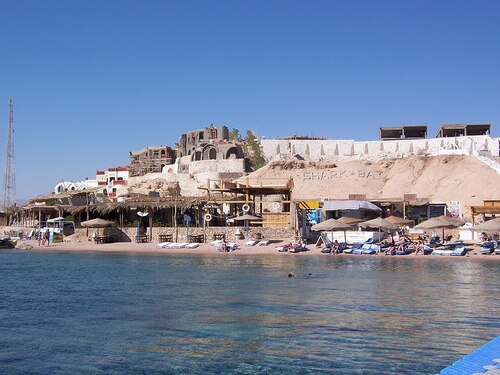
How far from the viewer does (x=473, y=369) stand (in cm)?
747

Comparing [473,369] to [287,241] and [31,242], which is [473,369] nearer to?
[287,241]

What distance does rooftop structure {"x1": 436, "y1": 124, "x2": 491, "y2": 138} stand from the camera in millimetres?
61812

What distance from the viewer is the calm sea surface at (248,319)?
1095cm

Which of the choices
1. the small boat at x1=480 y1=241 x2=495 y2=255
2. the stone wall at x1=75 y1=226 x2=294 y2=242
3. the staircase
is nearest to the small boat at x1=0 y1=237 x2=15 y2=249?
the stone wall at x1=75 y1=226 x2=294 y2=242

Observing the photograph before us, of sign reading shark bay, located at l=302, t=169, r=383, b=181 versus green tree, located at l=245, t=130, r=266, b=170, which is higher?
green tree, located at l=245, t=130, r=266, b=170

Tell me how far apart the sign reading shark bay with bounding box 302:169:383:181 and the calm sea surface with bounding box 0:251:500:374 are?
101ft

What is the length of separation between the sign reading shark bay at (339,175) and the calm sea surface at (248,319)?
3089 centimetres

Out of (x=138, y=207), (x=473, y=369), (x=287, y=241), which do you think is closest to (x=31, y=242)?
(x=138, y=207)

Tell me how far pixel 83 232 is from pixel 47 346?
34.0 m

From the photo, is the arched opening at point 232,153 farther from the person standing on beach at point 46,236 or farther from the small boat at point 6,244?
the small boat at point 6,244

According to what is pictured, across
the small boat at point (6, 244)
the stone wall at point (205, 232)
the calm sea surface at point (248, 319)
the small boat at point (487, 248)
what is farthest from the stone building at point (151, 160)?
the small boat at point (487, 248)

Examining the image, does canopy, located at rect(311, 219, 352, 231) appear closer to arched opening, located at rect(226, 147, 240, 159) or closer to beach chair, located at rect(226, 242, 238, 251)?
beach chair, located at rect(226, 242, 238, 251)

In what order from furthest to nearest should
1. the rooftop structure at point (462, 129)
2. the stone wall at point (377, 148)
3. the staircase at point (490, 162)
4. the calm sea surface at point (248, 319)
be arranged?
the rooftop structure at point (462, 129) → the stone wall at point (377, 148) → the staircase at point (490, 162) → the calm sea surface at point (248, 319)

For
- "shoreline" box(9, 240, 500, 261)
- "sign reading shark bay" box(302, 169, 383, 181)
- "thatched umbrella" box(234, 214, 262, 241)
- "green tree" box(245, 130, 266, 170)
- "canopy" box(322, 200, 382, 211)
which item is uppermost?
"green tree" box(245, 130, 266, 170)
